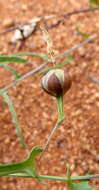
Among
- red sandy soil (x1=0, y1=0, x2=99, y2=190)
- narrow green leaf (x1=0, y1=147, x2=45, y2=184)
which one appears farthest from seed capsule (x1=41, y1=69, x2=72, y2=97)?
red sandy soil (x1=0, y1=0, x2=99, y2=190)

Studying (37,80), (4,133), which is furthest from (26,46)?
(4,133)

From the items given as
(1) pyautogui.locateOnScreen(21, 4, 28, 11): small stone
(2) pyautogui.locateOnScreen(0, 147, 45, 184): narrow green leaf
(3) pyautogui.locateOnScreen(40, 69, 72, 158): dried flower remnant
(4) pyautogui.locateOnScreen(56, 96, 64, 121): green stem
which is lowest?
(2) pyautogui.locateOnScreen(0, 147, 45, 184): narrow green leaf

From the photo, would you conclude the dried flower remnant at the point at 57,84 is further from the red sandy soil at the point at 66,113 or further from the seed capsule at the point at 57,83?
the red sandy soil at the point at 66,113

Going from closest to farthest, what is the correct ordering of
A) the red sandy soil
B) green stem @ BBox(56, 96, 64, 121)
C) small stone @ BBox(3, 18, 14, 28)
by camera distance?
green stem @ BBox(56, 96, 64, 121) → the red sandy soil → small stone @ BBox(3, 18, 14, 28)

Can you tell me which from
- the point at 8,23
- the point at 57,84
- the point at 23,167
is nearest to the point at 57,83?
the point at 57,84

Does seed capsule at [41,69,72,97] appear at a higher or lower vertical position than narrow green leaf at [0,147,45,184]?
higher

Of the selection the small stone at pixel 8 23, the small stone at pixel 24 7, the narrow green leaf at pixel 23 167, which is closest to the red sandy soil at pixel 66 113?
the small stone at pixel 8 23

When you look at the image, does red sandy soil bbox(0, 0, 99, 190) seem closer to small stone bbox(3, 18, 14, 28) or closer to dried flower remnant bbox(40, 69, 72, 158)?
small stone bbox(3, 18, 14, 28)

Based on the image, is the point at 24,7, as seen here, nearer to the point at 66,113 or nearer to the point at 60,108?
the point at 66,113

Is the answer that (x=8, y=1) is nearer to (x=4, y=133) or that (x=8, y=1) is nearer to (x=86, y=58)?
(x=86, y=58)
